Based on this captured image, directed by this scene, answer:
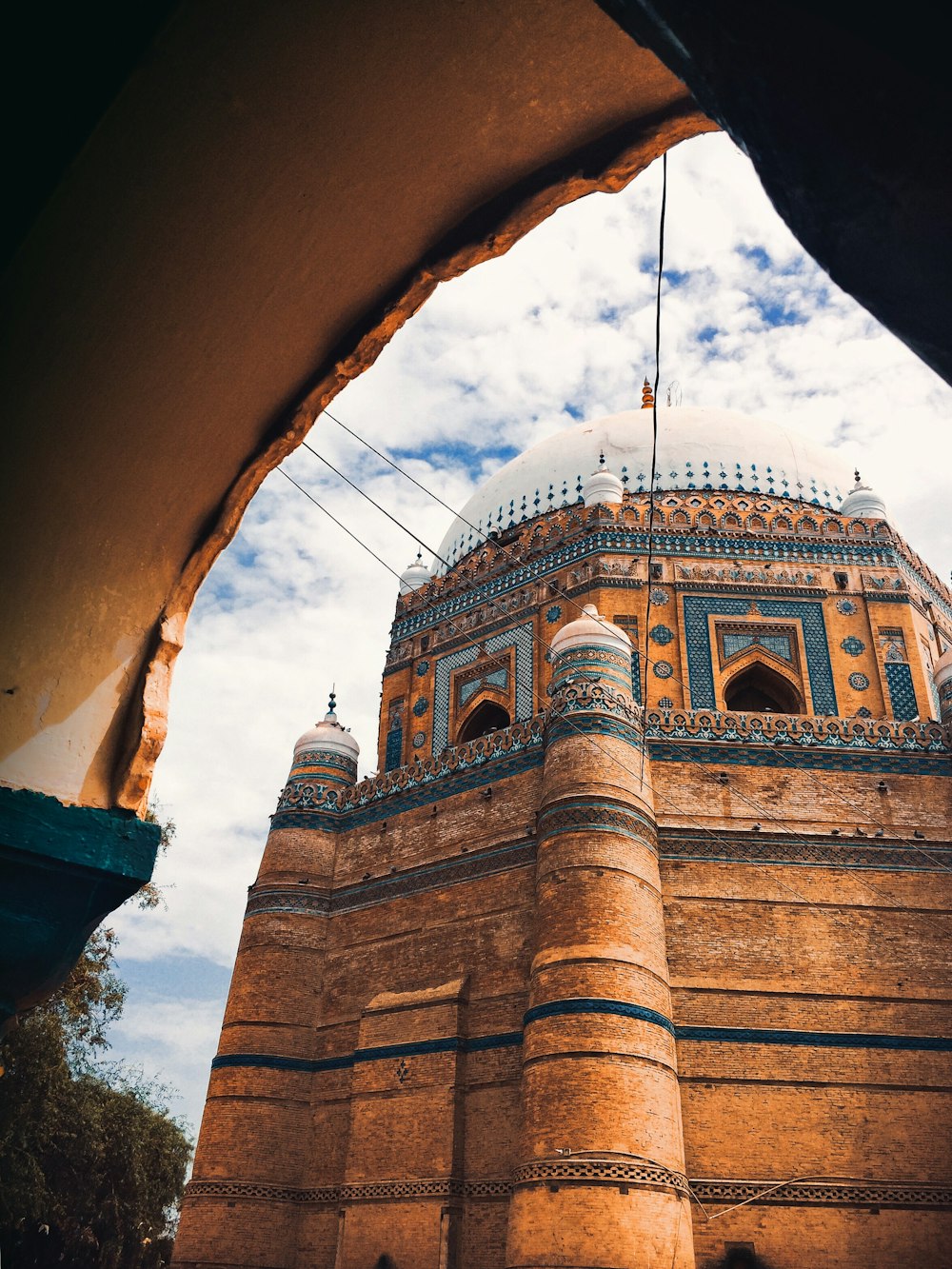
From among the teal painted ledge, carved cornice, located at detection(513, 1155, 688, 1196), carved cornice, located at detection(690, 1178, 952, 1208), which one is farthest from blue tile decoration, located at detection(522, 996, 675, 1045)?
the teal painted ledge

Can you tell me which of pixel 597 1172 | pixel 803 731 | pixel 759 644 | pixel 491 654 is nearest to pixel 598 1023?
pixel 597 1172

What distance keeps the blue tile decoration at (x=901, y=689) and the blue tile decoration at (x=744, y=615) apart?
609mm

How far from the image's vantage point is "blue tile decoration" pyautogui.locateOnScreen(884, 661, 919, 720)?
1127cm

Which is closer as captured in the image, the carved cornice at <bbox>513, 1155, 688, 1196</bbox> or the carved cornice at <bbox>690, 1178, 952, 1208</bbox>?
the carved cornice at <bbox>513, 1155, 688, 1196</bbox>

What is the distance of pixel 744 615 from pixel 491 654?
299 centimetres

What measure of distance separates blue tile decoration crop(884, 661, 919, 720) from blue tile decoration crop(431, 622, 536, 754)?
380 centimetres

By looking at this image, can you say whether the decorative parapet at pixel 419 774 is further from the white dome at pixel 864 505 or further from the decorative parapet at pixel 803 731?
the white dome at pixel 864 505

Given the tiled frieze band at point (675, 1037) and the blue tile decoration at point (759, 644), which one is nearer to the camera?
the tiled frieze band at point (675, 1037)

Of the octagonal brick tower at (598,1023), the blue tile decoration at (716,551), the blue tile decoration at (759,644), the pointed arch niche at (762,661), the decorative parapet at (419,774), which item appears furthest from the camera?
the blue tile decoration at (716,551)

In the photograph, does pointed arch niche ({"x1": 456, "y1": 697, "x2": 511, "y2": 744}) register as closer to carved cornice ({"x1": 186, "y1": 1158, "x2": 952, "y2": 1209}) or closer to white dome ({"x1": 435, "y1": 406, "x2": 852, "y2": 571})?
white dome ({"x1": 435, "y1": 406, "x2": 852, "y2": 571})

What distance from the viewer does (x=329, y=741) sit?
1259cm

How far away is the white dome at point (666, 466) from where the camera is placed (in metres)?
13.8

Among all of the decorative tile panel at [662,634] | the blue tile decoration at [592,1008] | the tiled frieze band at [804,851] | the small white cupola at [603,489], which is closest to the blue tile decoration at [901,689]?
the tiled frieze band at [804,851]

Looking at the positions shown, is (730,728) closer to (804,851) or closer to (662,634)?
(804,851)
